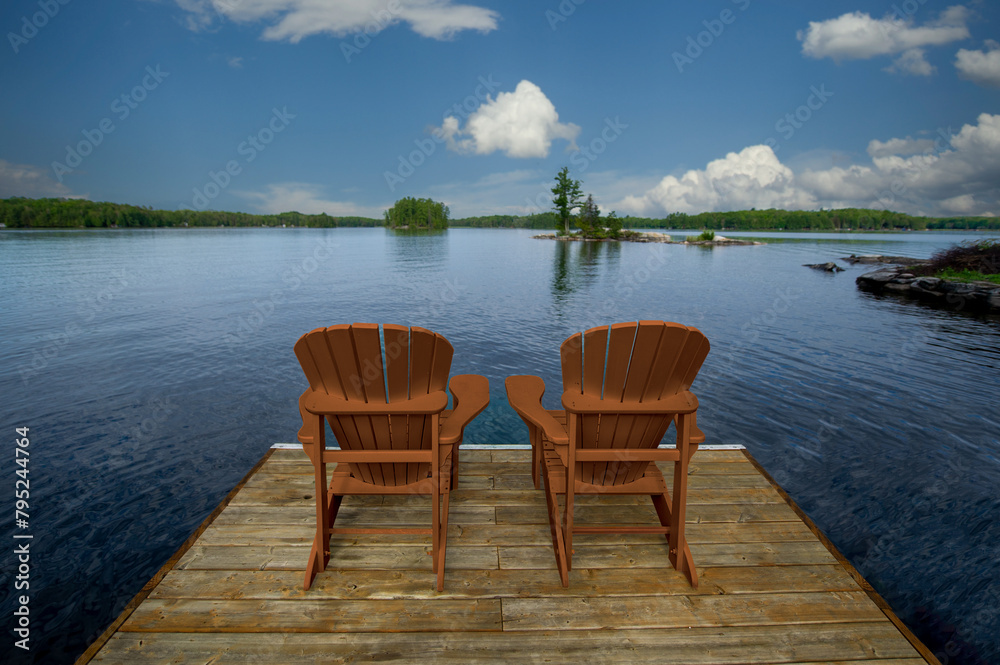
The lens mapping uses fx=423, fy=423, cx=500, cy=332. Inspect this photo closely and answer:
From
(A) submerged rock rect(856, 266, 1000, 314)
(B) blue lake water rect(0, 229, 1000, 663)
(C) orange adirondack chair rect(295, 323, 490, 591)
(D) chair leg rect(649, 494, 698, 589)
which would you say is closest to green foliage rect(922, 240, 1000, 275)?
(A) submerged rock rect(856, 266, 1000, 314)

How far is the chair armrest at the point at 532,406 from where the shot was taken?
2.21 m

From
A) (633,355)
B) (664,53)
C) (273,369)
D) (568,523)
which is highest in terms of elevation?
(664,53)

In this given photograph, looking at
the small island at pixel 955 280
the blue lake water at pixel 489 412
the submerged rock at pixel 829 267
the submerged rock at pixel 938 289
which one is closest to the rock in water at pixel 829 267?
the submerged rock at pixel 829 267

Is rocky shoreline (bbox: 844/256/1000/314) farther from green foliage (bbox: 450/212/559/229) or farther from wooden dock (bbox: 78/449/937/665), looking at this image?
green foliage (bbox: 450/212/559/229)

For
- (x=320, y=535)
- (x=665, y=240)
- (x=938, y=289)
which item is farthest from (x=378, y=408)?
(x=665, y=240)

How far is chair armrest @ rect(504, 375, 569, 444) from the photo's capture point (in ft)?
7.25

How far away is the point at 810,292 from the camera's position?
60.5ft

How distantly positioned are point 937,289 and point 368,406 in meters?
23.6

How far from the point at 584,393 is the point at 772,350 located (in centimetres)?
928

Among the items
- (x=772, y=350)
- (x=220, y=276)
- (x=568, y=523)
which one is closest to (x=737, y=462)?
(x=568, y=523)

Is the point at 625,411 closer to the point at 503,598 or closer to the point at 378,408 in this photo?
the point at 503,598

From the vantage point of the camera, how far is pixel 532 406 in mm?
2428

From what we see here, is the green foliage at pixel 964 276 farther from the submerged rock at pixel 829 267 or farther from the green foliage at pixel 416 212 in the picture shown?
the green foliage at pixel 416 212

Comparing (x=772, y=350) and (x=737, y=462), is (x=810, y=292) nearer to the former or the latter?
(x=772, y=350)
